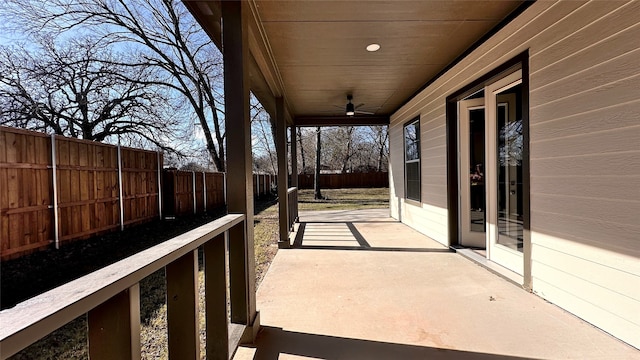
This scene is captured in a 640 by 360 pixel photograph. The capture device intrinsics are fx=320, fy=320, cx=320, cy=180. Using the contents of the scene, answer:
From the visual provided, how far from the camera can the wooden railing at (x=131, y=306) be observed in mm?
604

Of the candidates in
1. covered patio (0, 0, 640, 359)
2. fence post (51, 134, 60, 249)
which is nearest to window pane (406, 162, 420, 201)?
covered patio (0, 0, 640, 359)

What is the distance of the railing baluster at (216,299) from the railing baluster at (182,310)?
0.34 meters

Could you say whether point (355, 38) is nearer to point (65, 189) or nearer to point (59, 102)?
point (59, 102)

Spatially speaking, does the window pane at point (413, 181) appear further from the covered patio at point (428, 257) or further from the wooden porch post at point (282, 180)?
the wooden porch post at point (282, 180)

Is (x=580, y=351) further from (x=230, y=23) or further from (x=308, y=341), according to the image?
(x=230, y=23)

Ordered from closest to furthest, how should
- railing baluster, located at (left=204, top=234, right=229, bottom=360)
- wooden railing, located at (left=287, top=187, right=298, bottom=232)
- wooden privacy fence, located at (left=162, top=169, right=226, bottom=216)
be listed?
railing baluster, located at (left=204, top=234, right=229, bottom=360)
wooden railing, located at (left=287, top=187, right=298, bottom=232)
wooden privacy fence, located at (left=162, top=169, right=226, bottom=216)

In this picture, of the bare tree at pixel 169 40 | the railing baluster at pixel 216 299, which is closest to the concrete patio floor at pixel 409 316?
the railing baluster at pixel 216 299

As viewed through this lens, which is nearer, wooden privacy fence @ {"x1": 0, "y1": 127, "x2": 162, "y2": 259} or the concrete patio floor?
the concrete patio floor

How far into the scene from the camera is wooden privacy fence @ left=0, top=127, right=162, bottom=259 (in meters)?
4.36

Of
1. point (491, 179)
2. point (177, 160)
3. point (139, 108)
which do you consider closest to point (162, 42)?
point (177, 160)

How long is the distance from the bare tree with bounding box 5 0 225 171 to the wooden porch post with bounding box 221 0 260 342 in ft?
19.5

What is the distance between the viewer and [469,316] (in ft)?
8.34

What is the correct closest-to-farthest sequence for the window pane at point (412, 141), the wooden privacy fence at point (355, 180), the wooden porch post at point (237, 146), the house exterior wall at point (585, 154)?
the house exterior wall at point (585, 154), the wooden porch post at point (237, 146), the window pane at point (412, 141), the wooden privacy fence at point (355, 180)

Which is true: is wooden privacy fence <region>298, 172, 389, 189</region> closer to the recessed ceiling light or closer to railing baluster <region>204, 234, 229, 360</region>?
the recessed ceiling light
